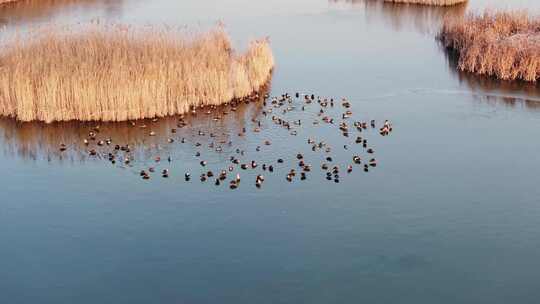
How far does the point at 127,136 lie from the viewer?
1734 centimetres

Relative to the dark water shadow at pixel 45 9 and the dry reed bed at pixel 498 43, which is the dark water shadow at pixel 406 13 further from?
the dark water shadow at pixel 45 9

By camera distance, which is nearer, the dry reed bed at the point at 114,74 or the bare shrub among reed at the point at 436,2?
the dry reed bed at the point at 114,74

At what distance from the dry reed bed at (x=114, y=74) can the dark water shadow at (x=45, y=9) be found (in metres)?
8.50

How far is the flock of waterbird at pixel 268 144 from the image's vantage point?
49.1ft

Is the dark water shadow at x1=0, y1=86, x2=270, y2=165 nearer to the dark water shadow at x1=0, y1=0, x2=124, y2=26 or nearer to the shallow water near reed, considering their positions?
the shallow water near reed


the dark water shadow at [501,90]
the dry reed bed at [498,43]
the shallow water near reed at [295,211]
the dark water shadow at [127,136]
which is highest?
the dry reed bed at [498,43]

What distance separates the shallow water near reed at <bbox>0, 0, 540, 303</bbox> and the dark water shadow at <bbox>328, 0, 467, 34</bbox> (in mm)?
8507

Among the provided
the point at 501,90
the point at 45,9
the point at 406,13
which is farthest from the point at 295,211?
the point at 45,9

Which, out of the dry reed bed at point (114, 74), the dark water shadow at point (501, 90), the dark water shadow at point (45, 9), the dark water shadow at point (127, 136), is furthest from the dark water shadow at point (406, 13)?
the dark water shadow at point (127, 136)

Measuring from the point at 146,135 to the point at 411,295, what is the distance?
330 inches

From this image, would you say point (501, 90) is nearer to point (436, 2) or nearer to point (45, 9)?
point (436, 2)

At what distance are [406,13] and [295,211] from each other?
20100 mm

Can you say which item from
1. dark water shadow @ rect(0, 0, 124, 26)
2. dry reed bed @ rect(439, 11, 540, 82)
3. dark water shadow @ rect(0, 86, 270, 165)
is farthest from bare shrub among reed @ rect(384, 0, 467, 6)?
dark water shadow @ rect(0, 86, 270, 165)

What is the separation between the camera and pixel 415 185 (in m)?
14.4
